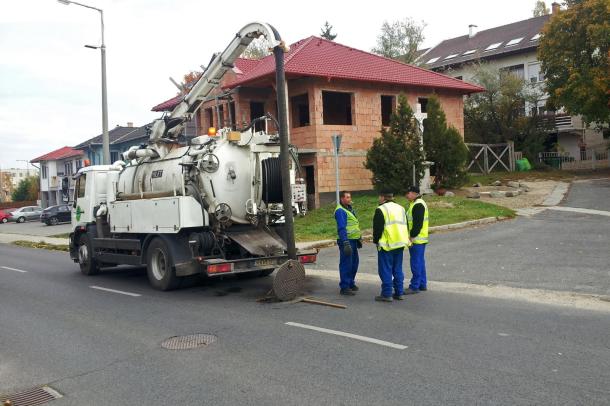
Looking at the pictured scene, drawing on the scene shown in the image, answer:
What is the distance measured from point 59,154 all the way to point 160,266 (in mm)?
58575

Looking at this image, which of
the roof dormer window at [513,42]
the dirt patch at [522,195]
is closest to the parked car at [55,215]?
the dirt patch at [522,195]

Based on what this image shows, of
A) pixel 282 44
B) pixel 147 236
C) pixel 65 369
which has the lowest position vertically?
pixel 65 369

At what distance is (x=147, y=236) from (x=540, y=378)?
809 centimetres

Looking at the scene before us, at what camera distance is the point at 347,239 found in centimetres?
941

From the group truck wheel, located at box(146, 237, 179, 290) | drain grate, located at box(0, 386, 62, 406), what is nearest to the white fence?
truck wheel, located at box(146, 237, 179, 290)

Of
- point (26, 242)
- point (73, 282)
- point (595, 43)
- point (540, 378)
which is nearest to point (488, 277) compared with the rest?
point (540, 378)

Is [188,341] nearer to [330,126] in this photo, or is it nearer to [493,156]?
[330,126]

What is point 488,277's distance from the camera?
10.5 meters

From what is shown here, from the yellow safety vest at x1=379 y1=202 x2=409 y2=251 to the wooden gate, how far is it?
85.7ft

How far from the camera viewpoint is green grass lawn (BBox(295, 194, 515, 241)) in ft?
57.9

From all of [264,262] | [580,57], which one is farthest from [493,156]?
[264,262]

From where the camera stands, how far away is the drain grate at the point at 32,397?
16.7ft

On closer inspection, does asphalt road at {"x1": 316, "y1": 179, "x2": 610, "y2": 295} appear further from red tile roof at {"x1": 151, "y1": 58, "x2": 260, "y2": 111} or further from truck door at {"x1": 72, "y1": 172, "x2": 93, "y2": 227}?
red tile roof at {"x1": 151, "y1": 58, "x2": 260, "y2": 111}

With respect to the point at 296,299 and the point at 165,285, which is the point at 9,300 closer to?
the point at 165,285
